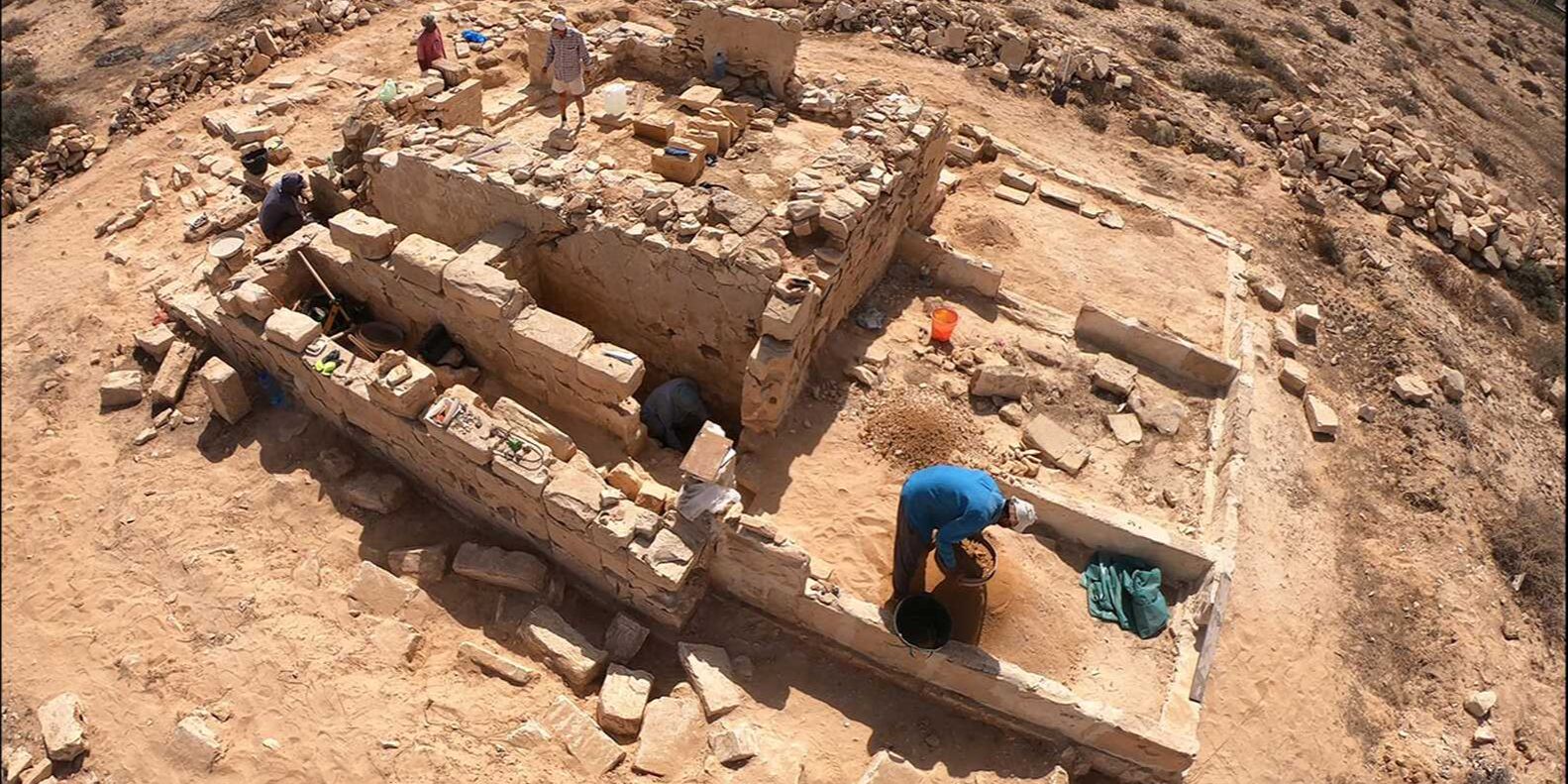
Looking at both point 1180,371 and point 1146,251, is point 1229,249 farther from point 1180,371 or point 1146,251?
point 1180,371

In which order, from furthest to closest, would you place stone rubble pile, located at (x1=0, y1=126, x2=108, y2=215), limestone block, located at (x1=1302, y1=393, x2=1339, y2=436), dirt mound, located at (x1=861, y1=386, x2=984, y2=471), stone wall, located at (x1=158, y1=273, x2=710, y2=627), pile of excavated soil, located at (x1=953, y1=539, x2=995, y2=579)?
stone rubble pile, located at (x1=0, y1=126, x2=108, y2=215) < limestone block, located at (x1=1302, y1=393, x2=1339, y2=436) < dirt mound, located at (x1=861, y1=386, x2=984, y2=471) < pile of excavated soil, located at (x1=953, y1=539, x2=995, y2=579) < stone wall, located at (x1=158, y1=273, x2=710, y2=627)

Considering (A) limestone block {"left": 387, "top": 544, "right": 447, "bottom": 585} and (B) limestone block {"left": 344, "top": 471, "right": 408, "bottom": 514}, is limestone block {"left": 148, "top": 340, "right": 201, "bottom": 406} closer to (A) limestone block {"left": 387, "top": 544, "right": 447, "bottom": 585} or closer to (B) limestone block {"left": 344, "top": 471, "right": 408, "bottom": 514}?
(B) limestone block {"left": 344, "top": 471, "right": 408, "bottom": 514}

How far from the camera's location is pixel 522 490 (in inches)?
266

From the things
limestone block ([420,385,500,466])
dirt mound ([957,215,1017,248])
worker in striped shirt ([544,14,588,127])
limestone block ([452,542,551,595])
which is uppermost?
worker in striped shirt ([544,14,588,127])

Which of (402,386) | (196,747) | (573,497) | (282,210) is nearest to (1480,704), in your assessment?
(573,497)

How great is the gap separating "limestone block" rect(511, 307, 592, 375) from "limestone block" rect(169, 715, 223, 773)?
387cm

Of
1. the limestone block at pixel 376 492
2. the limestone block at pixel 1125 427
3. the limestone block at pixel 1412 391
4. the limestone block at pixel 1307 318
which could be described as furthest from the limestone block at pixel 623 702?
the limestone block at pixel 1412 391

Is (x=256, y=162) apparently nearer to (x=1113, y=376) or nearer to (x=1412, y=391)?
(x=1113, y=376)

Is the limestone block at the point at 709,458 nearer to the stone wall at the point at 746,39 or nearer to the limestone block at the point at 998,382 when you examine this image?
the limestone block at the point at 998,382

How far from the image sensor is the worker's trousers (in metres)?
6.52

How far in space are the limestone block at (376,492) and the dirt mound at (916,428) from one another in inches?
182

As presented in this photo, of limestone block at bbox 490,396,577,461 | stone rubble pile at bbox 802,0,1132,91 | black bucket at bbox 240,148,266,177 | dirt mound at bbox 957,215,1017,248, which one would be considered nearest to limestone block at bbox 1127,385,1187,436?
dirt mound at bbox 957,215,1017,248

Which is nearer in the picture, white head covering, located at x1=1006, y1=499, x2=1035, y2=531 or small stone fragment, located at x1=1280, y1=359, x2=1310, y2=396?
white head covering, located at x1=1006, y1=499, x2=1035, y2=531

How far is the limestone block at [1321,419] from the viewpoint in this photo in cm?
964
